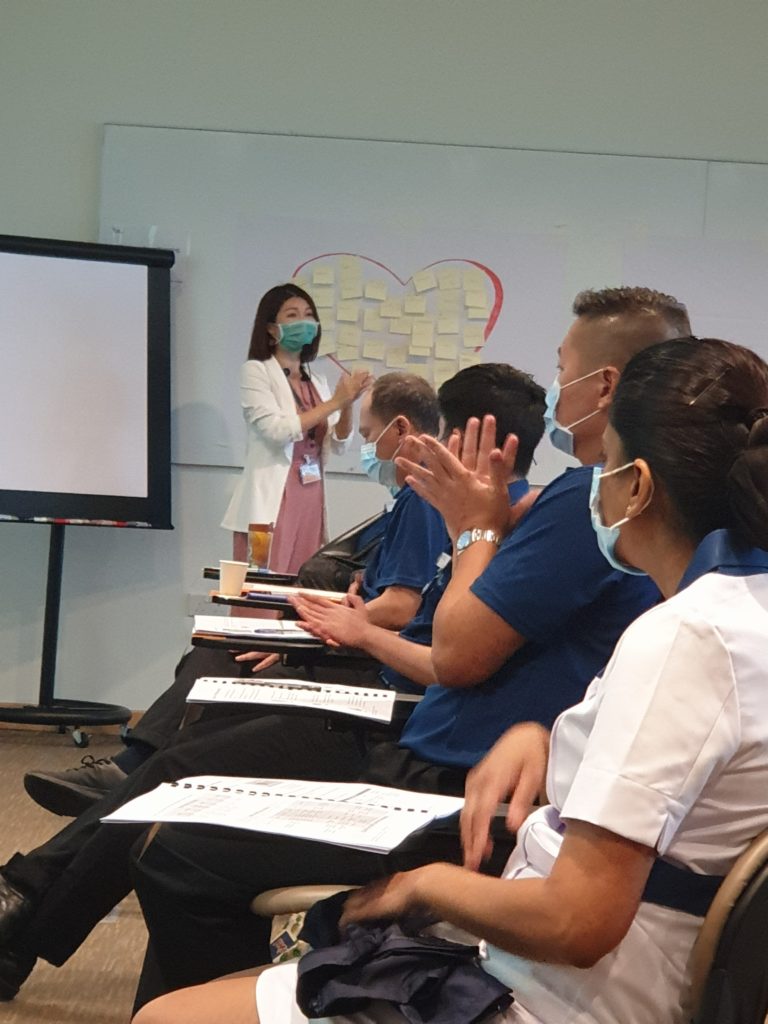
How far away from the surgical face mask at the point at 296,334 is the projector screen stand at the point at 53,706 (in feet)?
3.77

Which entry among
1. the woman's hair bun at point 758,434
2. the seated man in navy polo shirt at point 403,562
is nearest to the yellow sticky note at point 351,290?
the seated man in navy polo shirt at point 403,562

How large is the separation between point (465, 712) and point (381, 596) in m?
1.03

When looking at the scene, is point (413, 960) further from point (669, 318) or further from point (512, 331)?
point (512, 331)

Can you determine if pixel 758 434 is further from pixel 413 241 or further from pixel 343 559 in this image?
pixel 413 241

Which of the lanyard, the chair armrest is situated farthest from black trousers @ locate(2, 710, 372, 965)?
the lanyard

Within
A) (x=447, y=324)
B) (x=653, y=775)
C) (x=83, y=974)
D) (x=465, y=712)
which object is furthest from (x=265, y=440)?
(x=653, y=775)

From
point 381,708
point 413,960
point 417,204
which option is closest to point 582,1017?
point 413,960

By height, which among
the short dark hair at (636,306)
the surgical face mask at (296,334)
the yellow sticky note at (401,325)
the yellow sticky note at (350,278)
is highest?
the yellow sticky note at (350,278)

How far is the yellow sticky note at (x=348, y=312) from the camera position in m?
4.93

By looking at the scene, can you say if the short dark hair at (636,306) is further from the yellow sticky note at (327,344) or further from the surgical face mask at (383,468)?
the yellow sticky note at (327,344)

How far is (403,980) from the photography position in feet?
3.22

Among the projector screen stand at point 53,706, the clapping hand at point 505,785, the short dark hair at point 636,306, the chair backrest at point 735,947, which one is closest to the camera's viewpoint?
the chair backrest at point 735,947

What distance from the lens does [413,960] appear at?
100cm

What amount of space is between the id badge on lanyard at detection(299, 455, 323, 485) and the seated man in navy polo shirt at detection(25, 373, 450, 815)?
1.59 meters
